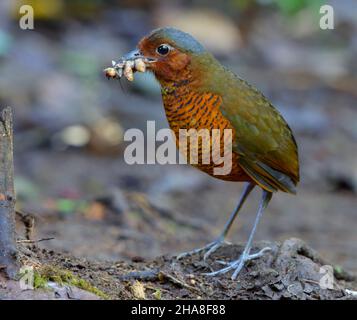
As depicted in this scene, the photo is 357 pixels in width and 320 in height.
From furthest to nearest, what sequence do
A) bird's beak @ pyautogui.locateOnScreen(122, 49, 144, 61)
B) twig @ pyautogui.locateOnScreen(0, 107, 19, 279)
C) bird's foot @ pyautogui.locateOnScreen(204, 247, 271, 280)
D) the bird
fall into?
bird's beak @ pyautogui.locateOnScreen(122, 49, 144, 61) < the bird < bird's foot @ pyautogui.locateOnScreen(204, 247, 271, 280) < twig @ pyautogui.locateOnScreen(0, 107, 19, 279)

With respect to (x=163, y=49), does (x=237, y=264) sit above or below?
below

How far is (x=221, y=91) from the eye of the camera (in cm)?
477

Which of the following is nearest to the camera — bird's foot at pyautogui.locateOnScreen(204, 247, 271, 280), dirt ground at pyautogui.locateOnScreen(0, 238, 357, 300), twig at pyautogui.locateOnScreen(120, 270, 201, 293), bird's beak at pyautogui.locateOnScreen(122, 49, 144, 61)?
dirt ground at pyautogui.locateOnScreen(0, 238, 357, 300)

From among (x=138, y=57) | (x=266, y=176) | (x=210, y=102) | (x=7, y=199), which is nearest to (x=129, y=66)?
(x=138, y=57)

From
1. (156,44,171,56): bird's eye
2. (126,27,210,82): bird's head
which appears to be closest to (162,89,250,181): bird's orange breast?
(126,27,210,82): bird's head

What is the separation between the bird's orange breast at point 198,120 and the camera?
14.9ft

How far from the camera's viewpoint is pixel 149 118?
31.7 feet

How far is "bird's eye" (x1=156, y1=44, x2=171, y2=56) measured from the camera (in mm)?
4711

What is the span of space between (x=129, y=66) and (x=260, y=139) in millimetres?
947

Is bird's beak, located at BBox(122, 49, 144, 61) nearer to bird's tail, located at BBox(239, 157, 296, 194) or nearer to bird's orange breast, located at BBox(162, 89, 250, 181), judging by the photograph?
bird's orange breast, located at BBox(162, 89, 250, 181)

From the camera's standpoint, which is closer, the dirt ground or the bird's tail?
the dirt ground

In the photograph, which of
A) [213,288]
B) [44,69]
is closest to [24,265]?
[213,288]

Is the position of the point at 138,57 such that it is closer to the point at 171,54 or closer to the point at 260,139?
the point at 171,54

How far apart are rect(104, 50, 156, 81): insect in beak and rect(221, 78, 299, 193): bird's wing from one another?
524mm
